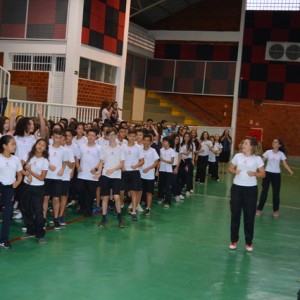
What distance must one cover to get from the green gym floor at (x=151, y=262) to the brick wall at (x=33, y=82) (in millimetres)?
8308

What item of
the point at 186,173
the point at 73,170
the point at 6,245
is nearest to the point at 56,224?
the point at 73,170

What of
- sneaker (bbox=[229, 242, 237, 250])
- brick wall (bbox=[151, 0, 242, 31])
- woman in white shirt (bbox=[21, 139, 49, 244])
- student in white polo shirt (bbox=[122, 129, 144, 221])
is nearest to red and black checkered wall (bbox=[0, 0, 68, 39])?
student in white polo shirt (bbox=[122, 129, 144, 221])

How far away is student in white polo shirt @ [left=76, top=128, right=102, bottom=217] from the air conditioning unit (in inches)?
746

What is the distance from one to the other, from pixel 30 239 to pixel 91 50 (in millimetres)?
10962

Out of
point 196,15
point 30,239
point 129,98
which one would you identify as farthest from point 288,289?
point 196,15

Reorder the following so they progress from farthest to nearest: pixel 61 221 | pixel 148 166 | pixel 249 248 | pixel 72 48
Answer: pixel 72 48
pixel 148 166
pixel 61 221
pixel 249 248

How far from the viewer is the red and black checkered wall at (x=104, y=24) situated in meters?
16.2

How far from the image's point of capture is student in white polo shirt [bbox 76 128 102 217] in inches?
325

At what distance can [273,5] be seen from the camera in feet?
84.4

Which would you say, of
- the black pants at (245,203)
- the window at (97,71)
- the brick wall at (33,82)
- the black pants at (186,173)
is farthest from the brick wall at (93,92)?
the black pants at (245,203)

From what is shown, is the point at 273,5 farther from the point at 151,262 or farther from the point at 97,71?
the point at 151,262

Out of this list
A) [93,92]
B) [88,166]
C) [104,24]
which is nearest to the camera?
[88,166]

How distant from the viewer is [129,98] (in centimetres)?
2595

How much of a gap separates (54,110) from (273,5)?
669 inches
